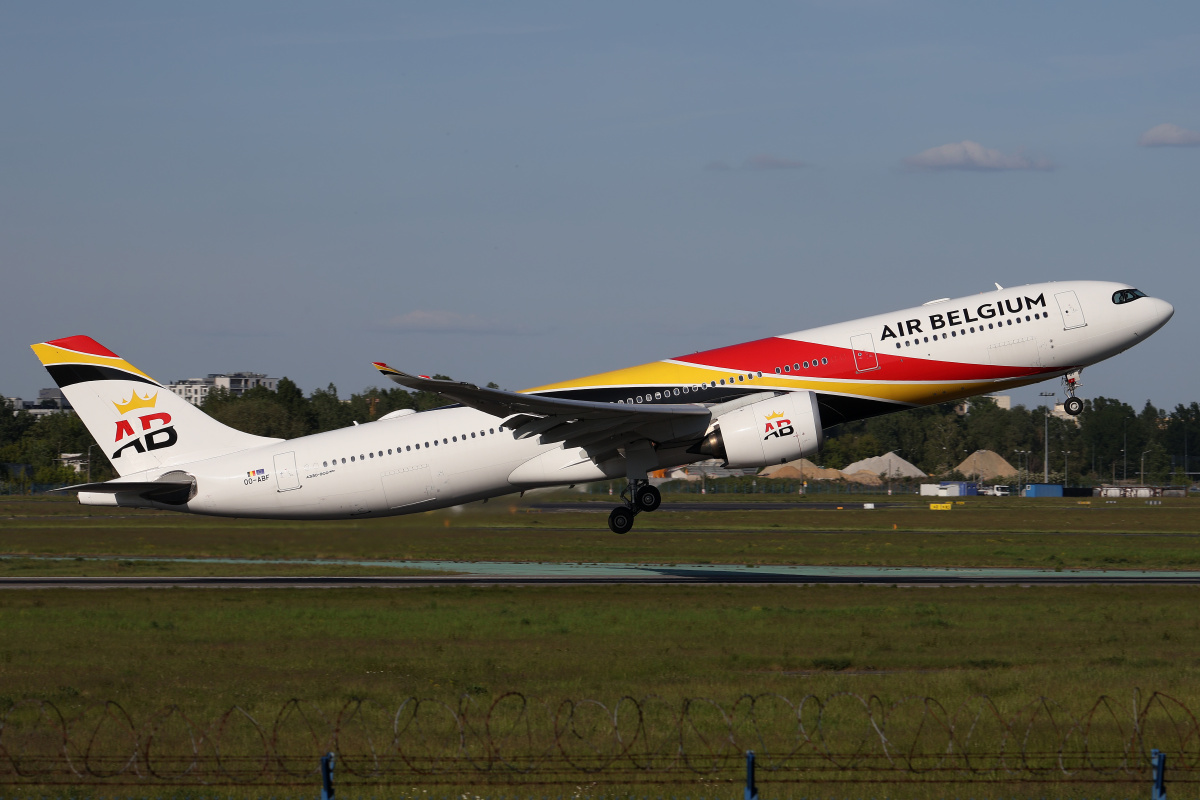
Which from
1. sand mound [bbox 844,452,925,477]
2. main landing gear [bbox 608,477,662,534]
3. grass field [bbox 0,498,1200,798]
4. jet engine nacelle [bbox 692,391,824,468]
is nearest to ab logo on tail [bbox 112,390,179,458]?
grass field [bbox 0,498,1200,798]

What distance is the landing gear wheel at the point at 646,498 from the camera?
123 feet

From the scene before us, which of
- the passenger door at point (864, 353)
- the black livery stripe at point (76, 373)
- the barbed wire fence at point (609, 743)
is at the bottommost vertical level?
the barbed wire fence at point (609, 743)

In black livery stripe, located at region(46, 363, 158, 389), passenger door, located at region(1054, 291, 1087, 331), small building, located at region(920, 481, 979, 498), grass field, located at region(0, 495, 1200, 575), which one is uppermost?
passenger door, located at region(1054, 291, 1087, 331)

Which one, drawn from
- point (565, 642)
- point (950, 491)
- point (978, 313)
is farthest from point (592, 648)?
point (950, 491)

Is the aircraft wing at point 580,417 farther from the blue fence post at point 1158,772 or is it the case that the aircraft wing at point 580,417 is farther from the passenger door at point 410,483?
the blue fence post at point 1158,772

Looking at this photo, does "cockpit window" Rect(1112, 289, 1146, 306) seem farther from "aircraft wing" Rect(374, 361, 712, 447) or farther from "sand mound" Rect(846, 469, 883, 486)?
"sand mound" Rect(846, 469, 883, 486)

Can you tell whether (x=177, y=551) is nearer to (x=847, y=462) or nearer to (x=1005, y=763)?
(x=1005, y=763)

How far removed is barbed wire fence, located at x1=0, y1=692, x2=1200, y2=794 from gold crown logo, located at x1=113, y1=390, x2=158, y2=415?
17.8 m

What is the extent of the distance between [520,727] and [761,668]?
22.6 ft

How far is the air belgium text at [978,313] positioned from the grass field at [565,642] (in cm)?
777

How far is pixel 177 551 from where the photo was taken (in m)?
51.7

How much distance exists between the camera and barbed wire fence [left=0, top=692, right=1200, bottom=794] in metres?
17.0

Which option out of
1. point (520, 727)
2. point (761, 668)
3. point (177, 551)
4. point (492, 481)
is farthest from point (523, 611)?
point (177, 551)

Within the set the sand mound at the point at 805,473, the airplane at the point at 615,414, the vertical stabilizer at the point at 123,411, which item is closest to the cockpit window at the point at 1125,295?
the airplane at the point at 615,414
